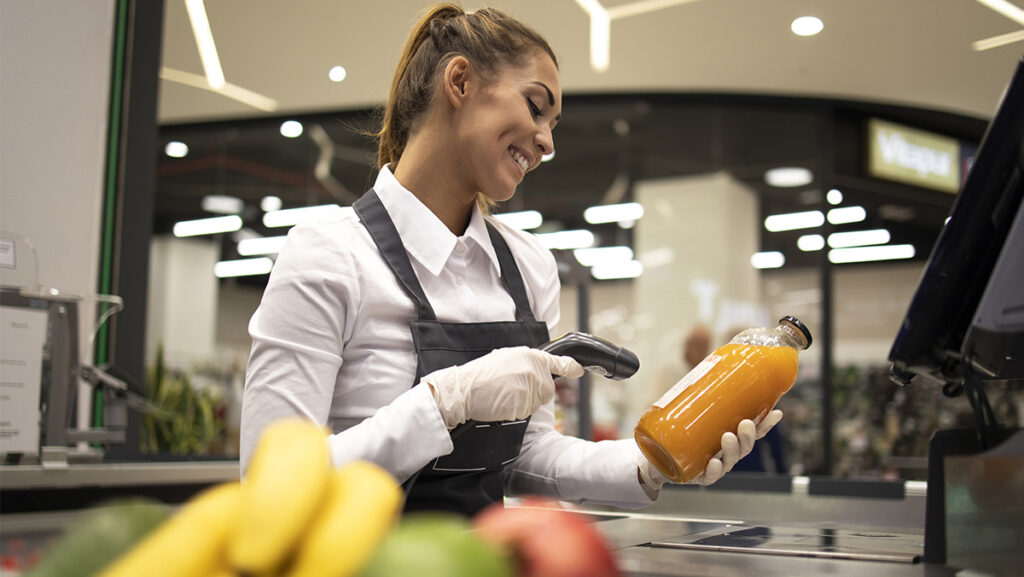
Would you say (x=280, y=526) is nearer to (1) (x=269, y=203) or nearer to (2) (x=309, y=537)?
(2) (x=309, y=537)

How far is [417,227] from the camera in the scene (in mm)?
1369

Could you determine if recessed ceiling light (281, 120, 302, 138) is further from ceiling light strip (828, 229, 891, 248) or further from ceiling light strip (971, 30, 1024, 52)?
ceiling light strip (971, 30, 1024, 52)

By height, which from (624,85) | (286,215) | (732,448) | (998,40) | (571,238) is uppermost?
(624,85)

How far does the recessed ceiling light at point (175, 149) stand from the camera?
6703 millimetres

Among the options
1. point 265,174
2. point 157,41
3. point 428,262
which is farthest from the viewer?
point 265,174

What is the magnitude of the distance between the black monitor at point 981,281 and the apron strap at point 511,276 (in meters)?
0.61

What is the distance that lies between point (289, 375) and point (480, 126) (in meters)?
0.49

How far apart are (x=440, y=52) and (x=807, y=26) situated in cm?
420

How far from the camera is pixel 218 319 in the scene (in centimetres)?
704

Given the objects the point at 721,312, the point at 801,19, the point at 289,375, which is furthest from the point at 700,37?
the point at 289,375

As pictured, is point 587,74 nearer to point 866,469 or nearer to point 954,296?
point 866,469

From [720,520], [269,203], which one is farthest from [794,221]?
[720,520]

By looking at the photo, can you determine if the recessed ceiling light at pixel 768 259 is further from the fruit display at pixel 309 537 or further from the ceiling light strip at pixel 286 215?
the fruit display at pixel 309 537

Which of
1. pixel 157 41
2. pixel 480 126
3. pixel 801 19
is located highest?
pixel 801 19
